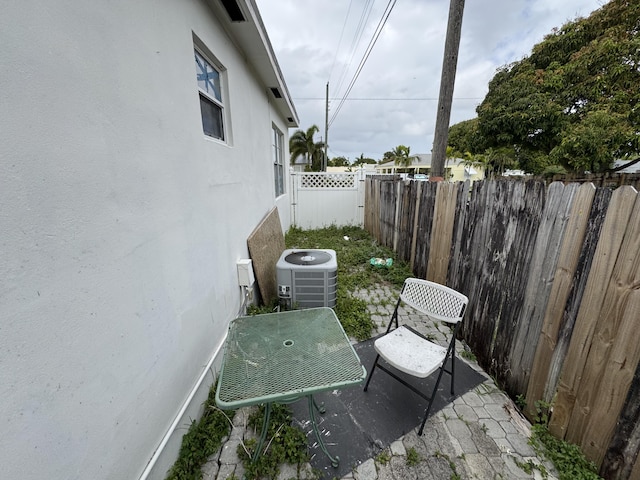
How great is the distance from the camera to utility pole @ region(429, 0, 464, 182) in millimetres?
4461

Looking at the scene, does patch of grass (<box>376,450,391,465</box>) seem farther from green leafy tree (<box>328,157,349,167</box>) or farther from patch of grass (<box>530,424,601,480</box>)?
green leafy tree (<box>328,157,349,167</box>)

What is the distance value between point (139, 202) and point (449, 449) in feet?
8.20

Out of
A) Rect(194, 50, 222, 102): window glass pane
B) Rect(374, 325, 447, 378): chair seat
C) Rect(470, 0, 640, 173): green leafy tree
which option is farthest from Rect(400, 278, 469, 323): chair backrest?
Rect(470, 0, 640, 173): green leafy tree

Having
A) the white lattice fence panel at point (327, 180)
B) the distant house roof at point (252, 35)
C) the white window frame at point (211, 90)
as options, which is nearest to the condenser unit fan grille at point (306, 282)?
the white window frame at point (211, 90)

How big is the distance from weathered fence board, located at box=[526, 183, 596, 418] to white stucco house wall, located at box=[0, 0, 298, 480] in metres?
2.54

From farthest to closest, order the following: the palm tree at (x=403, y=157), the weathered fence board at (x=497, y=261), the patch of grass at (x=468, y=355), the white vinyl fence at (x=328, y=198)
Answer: the palm tree at (x=403, y=157), the white vinyl fence at (x=328, y=198), the patch of grass at (x=468, y=355), the weathered fence board at (x=497, y=261)

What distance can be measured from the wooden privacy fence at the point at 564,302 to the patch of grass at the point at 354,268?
127cm

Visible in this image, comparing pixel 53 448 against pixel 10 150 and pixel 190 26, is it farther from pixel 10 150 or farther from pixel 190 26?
pixel 190 26

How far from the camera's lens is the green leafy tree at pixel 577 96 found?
820cm

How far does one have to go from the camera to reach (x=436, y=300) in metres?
2.25

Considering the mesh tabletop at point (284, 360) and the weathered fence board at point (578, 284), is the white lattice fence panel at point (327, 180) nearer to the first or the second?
the mesh tabletop at point (284, 360)

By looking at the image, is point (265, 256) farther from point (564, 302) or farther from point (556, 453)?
point (556, 453)

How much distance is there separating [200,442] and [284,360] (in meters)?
0.90

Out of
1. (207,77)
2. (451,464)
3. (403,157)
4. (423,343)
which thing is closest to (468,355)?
(423,343)
